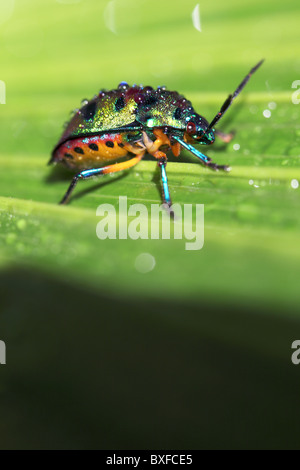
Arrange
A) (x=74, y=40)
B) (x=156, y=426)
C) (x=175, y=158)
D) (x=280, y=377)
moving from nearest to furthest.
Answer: (x=280, y=377)
(x=156, y=426)
(x=175, y=158)
(x=74, y=40)

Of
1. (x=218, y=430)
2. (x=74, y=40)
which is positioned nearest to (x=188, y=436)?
(x=218, y=430)

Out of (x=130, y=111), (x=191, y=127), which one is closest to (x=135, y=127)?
(x=130, y=111)

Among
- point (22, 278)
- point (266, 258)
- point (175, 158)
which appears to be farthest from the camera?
point (175, 158)

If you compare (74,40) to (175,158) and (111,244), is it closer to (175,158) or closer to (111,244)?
(175,158)

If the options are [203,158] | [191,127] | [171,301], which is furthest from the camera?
[191,127]

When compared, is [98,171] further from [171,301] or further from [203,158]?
[171,301]

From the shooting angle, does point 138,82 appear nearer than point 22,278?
No

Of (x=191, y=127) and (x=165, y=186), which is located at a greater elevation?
(x=191, y=127)

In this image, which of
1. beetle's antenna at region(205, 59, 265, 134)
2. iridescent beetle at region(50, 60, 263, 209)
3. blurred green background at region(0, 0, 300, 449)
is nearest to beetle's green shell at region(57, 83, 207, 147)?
iridescent beetle at region(50, 60, 263, 209)
